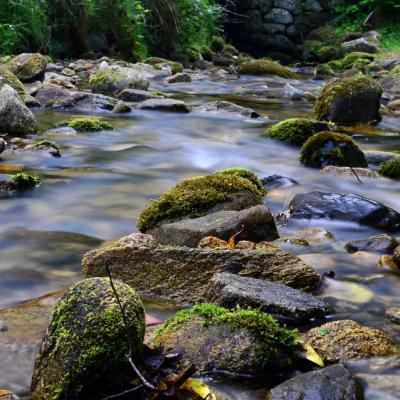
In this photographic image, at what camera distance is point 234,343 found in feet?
7.57

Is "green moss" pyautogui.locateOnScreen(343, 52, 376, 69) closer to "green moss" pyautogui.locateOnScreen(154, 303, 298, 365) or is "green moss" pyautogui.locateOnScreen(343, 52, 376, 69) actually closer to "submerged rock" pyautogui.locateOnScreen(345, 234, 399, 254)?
"submerged rock" pyautogui.locateOnScreen(345, 234, 399, 254)

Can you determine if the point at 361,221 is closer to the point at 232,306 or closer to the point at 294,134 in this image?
the point at 232,306

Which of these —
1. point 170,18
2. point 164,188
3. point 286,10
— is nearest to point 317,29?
point 286,10

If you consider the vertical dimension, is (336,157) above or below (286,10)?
below

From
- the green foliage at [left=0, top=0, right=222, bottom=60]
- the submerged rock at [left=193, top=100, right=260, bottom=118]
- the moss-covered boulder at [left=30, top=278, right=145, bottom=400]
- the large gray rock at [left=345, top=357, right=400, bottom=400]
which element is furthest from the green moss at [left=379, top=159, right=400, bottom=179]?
the green foliage at [left=0, top=0, right=222, bottom=60]

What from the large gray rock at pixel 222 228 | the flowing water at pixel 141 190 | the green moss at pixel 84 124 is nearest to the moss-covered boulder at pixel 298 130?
the flowing water at pixel 141 190

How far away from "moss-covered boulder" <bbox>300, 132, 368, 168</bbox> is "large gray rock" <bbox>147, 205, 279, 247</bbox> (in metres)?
2.71

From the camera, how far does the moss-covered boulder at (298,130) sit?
7.73 meters

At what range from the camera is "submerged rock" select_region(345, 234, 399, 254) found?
3.82 metres

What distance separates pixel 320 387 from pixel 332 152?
182 inches

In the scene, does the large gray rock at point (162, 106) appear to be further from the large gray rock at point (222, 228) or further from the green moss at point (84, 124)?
the large gray rock at point (222, 228)

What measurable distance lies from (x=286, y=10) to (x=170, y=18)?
Answer: 28.1ft

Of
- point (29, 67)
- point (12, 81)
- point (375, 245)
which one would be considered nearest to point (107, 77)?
point (29, 67)

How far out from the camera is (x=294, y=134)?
7793 millimetres
